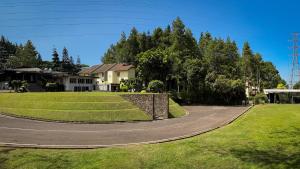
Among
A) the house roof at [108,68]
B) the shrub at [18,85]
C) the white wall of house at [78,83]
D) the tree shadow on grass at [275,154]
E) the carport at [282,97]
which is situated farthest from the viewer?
the house roof at [108,68]

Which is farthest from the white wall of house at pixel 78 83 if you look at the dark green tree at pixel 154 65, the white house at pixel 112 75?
the dark green tree at pixel 154 65

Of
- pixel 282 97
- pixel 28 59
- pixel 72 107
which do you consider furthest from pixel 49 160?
pixel 28 59

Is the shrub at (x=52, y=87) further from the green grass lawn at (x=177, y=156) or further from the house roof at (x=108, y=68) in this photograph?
the green grass lawn at (x=177, y=156)

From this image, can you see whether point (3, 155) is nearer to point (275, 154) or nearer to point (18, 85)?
point (275, 154)

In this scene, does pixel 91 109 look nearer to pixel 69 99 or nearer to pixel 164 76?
pixel 69 99

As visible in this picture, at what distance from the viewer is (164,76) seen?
6141 cm

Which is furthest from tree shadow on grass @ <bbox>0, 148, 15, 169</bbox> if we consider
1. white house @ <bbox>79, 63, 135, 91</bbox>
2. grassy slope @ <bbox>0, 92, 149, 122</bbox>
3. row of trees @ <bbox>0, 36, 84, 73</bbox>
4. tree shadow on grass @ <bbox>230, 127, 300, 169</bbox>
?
row of trees @ <bbox>0, 36, 84, 73</bbox>

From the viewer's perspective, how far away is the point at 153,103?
115ft

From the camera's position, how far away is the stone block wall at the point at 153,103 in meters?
34.8

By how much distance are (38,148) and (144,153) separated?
6013 mm

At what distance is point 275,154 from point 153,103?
23.4m

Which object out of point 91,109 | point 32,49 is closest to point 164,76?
point 91,109

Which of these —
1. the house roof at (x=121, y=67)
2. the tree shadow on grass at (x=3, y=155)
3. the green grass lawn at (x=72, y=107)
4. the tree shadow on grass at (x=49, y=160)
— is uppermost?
the house roof at (x=121, y=67)

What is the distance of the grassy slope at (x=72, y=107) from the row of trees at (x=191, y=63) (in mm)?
25310
